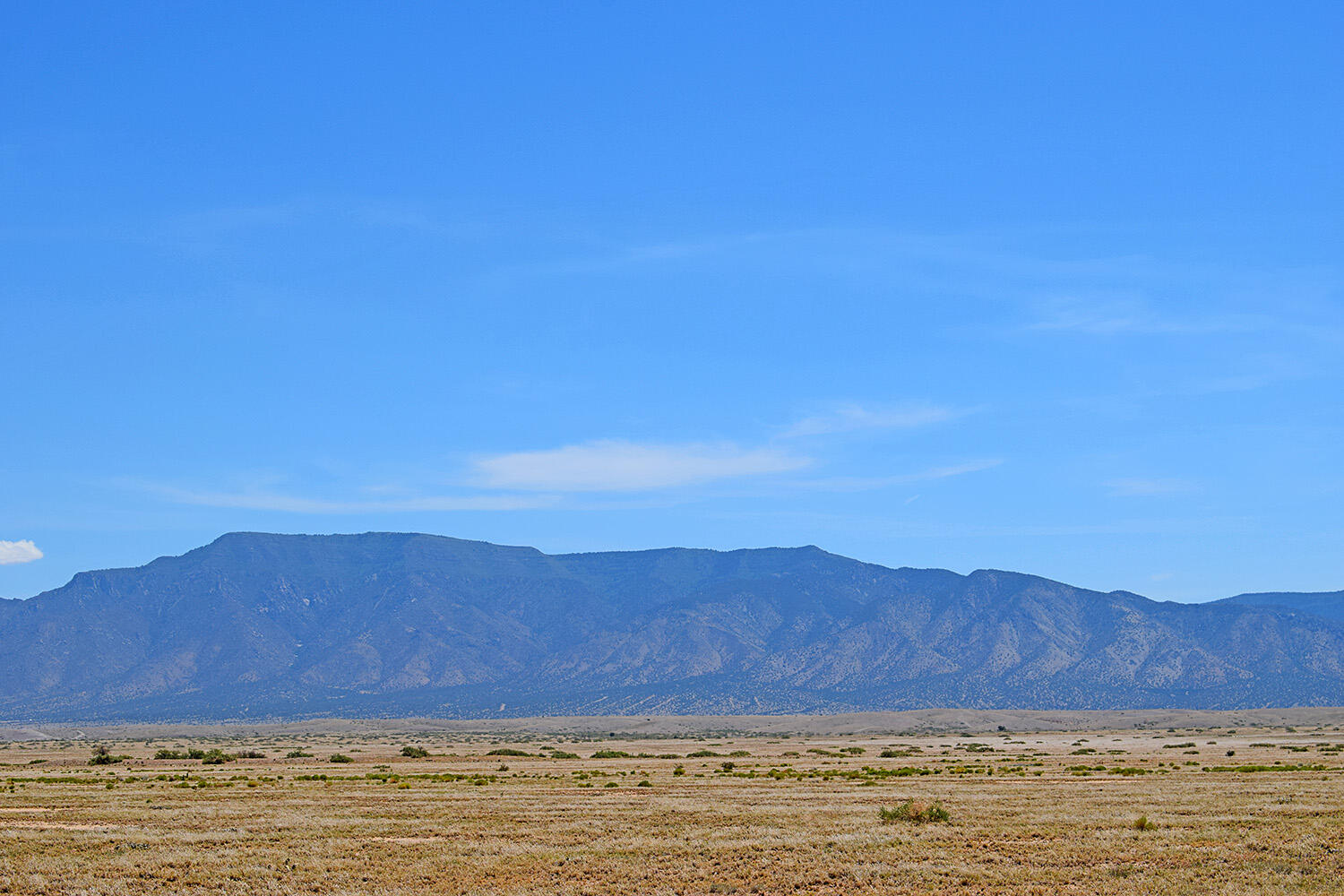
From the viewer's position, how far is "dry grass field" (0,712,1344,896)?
23.2 meters

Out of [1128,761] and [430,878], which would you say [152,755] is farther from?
[430,878]

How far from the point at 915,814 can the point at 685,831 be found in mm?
5732

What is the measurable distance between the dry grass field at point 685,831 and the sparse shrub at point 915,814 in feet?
0.58

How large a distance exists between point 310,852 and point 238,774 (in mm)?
30651

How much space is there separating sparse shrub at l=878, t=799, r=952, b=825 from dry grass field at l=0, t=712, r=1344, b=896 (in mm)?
177

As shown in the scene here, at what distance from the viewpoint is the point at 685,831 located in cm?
2992

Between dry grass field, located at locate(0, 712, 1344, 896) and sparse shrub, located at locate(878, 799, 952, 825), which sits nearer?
dry grass field, located at locate(0, 712, 1344, 896)

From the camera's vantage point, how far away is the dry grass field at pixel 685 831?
2325 cm

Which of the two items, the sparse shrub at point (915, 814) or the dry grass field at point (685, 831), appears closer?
the dry grass field at point (685, 831)

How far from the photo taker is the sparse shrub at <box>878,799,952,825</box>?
1216 inches

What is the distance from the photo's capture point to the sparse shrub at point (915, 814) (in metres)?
30.9

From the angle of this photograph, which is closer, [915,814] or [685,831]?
[685,831]

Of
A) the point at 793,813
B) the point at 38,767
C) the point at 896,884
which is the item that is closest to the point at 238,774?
the point at 38,767

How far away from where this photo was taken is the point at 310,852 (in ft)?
87.2
